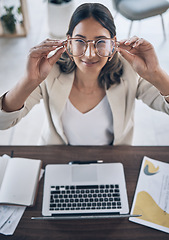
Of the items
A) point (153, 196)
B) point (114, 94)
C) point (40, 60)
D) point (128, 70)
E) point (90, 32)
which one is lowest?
point (153, 196)

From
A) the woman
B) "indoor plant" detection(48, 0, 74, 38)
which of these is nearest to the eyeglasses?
the woman

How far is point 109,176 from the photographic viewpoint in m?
1.18

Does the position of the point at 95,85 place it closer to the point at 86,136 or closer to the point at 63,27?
the point at 86,136

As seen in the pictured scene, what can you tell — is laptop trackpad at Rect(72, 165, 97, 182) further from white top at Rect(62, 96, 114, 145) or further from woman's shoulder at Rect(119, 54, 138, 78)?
woman's shoulder at Rect(119, 54, 138, 78)

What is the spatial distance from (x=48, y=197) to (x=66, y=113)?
457mm

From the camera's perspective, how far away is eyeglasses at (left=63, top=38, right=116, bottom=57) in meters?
1.05

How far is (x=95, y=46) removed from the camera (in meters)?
1.06

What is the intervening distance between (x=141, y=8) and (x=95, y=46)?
1.94 metres

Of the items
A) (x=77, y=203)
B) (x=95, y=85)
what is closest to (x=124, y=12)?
(x=95, y=85)

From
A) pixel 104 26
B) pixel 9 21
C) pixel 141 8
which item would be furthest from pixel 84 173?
pixel 9 21

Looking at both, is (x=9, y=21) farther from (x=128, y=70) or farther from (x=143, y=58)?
(x=143, y=58)

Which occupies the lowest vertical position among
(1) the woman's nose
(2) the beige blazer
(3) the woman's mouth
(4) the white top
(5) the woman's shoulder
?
(4) the white top

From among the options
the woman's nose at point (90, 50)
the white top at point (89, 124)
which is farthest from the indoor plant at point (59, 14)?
the woman's nose at point (90, 50)

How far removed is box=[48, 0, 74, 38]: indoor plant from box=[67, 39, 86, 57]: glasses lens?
2.14 m
